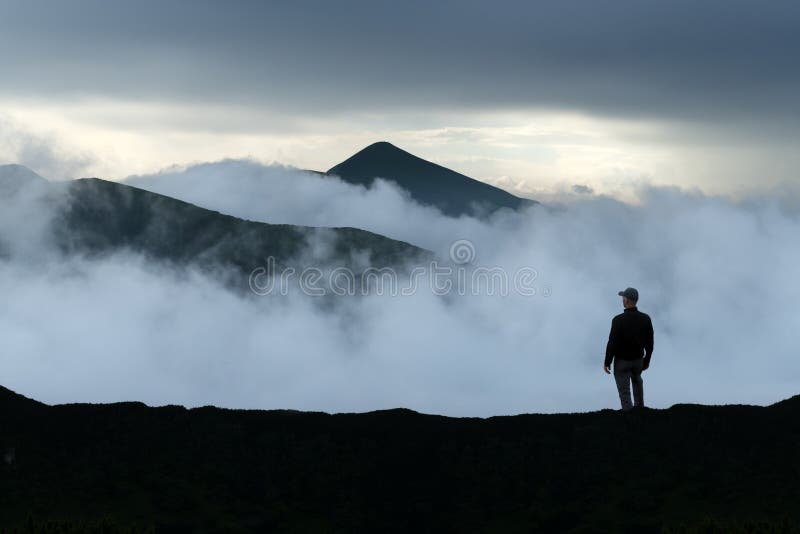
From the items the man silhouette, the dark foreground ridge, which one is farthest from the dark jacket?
the dark foreground ridge

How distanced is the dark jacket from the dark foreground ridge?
55.2 inches

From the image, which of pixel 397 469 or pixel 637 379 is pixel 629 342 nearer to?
pixel 637 379

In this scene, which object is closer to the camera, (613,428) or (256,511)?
(256,511)

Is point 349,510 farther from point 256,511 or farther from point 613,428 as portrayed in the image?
point 613,428

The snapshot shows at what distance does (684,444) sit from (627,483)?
2.19m

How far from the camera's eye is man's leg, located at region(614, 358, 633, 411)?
21.1 meters

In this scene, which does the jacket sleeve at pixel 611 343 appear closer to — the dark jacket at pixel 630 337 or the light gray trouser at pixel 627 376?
the dark jacket at pixel 630 337

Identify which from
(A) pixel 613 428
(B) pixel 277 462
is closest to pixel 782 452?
(A) pixel 613 428

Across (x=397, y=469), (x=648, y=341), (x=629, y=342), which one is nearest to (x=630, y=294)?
(x=629, y=342)

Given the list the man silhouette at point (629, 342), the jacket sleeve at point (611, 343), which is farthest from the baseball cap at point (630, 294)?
the jacket sleeve at point (611, 343)

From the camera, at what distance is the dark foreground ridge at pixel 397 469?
1677 centimetres

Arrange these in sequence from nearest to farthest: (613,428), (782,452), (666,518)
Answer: (666,518) < (782,452) < (613,428)

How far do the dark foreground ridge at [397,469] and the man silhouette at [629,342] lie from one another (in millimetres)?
1056

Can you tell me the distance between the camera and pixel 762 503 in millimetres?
16344
